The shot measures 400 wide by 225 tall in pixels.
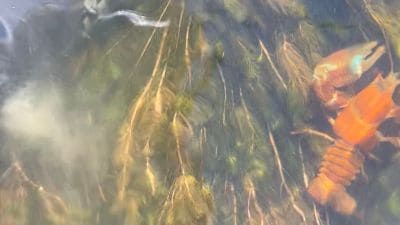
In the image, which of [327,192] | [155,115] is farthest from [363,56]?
[155,115]

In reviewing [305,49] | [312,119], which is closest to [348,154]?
[312,119]

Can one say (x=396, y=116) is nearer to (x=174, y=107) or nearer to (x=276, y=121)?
(x=276, y=121)

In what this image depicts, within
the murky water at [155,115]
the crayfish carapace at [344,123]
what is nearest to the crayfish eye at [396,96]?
the crayfish carapace at [344,123]

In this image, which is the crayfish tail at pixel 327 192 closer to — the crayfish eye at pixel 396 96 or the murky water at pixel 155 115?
the murky water at pixel 155 115

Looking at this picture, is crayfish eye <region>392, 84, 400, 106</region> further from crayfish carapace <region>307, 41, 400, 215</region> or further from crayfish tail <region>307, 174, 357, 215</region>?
crayfish tail <region>307, 174, 357, 215</region>

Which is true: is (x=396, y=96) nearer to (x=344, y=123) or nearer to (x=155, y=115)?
(x=344, y=123)
